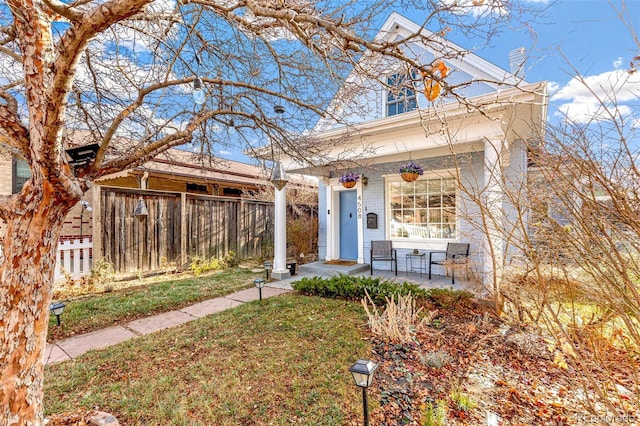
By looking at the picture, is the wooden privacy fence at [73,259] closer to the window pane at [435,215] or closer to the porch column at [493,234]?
the porch column at [493,234]

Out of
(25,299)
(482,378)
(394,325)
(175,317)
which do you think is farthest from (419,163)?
(25,299)

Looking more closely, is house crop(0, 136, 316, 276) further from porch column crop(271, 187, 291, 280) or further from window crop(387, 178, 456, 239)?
window crop(387, 178, 456, 239)

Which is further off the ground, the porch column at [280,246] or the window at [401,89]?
the window at [401,89]

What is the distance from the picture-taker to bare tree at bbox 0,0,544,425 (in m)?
1.44

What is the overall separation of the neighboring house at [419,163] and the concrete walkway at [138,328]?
2771 mm

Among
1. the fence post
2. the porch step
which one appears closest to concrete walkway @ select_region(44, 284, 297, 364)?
the porch step

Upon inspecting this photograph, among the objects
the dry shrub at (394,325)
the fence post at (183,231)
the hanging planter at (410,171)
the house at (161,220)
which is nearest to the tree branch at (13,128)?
the house at (161,220)

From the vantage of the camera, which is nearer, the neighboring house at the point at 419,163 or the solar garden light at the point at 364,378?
the solar garden light at the point at 364,378

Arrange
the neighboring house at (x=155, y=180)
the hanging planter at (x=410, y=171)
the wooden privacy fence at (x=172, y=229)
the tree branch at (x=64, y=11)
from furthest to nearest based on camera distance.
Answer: the neighboring house at (x=155, y=180) < the wooden privacy fence at (x=172, y=229) < the hanging planter at (x=410, y=171) < the tree branch at (x=64, y=11)

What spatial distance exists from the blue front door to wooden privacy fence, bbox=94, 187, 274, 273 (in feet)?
9.41

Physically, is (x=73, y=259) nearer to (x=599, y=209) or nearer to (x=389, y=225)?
(x=389, y=225)

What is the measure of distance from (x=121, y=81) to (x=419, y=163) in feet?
19.7

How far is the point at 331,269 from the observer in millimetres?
7504

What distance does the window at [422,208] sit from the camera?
23.1 feet
